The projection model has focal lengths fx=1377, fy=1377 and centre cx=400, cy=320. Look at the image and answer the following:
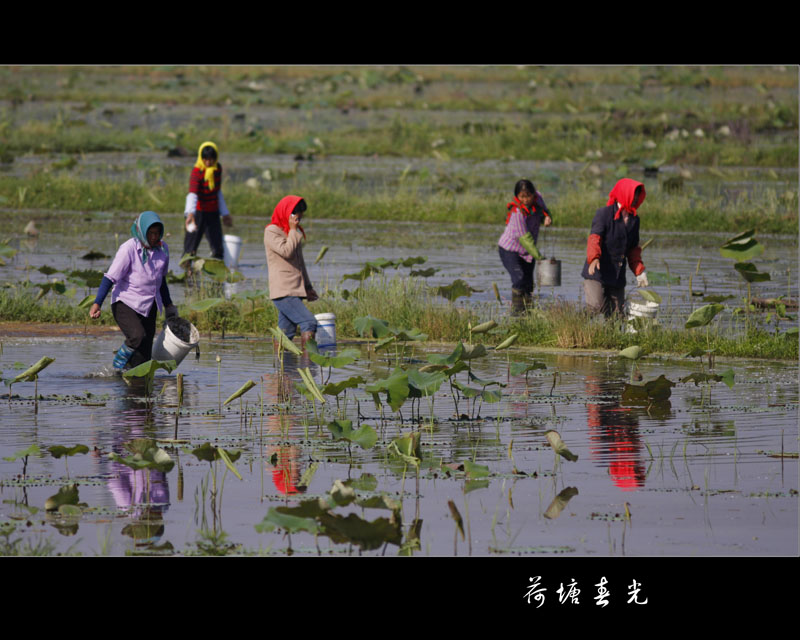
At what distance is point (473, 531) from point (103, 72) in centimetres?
5883

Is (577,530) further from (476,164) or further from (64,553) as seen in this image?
(476,164)

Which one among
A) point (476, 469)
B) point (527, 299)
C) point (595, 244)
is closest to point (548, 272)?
point (527, 299)

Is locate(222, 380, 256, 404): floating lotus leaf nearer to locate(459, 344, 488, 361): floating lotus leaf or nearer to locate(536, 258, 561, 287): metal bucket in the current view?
locate(459, 344, 488, 361): floating lotus leaf

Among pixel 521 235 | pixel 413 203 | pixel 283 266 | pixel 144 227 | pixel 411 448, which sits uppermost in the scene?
pixel 413 203

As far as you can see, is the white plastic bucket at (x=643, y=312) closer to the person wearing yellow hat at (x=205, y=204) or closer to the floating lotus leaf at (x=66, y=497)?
the person wearing yellow hat at (x=205, y=204)

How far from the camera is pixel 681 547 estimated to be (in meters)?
6.65

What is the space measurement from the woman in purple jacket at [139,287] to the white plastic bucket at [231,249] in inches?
259

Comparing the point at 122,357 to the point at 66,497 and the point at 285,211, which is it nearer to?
the point at 285,211

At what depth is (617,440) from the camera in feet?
29.4

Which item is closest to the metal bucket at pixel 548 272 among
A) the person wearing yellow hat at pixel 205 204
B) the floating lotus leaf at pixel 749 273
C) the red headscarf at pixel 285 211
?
the floating lotus leaf at pixel 749 273

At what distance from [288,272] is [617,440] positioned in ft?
13.7

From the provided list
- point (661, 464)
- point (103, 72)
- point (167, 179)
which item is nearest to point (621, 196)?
point (661, 464)

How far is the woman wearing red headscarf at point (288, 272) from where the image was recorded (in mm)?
11984

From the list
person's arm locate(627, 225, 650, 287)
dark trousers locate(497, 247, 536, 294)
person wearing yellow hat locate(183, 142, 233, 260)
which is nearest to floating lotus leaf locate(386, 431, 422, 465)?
person's arm locate(627, 225, 650, 287)
